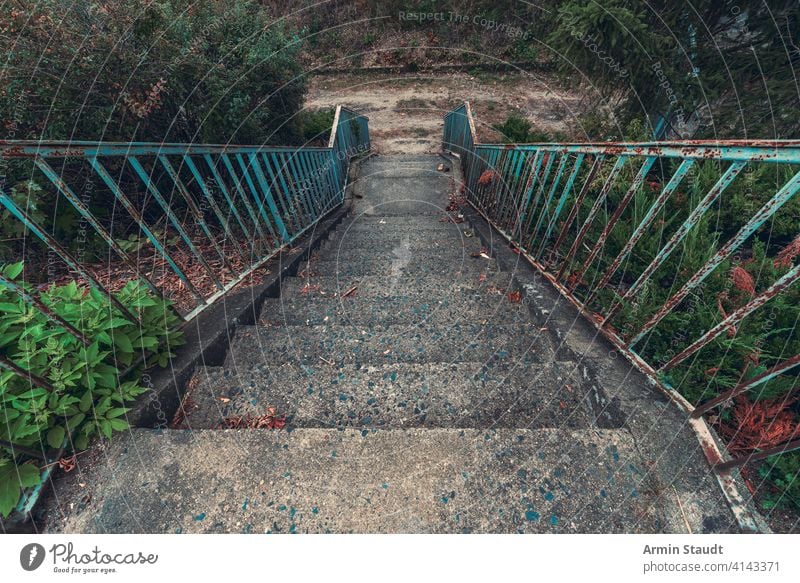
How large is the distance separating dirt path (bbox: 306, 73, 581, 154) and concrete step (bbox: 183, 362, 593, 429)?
397 inches

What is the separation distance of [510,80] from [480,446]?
54.2ft

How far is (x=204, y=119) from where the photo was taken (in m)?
4.36

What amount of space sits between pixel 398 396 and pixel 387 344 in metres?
0.55

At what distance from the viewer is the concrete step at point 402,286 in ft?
10.1

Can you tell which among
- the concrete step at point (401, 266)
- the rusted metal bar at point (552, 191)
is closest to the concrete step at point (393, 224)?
the concrete step at point (401, 266)

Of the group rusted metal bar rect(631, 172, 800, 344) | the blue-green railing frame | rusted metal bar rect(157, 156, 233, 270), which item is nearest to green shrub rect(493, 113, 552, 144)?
the blue-green railing frame

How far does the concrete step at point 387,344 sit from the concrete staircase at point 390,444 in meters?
0.01

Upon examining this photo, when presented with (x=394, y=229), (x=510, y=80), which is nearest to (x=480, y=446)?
(x=394, y=229)

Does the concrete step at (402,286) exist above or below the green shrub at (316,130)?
below

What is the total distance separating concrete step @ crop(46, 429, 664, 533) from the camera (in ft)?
4.32

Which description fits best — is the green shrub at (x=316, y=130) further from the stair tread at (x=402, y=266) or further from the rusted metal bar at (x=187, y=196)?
the rusted metal bar at (x=187, y=196)

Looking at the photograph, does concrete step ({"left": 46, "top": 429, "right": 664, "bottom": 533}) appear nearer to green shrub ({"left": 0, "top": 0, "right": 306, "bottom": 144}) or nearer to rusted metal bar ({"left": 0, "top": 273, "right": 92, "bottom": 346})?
rusted metal bar ({"left": 0, "top": 273, "right": 92, "bottom": 346})

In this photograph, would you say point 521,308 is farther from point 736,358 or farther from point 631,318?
point 736,358

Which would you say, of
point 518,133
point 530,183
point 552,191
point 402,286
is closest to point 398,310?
point 402,286
